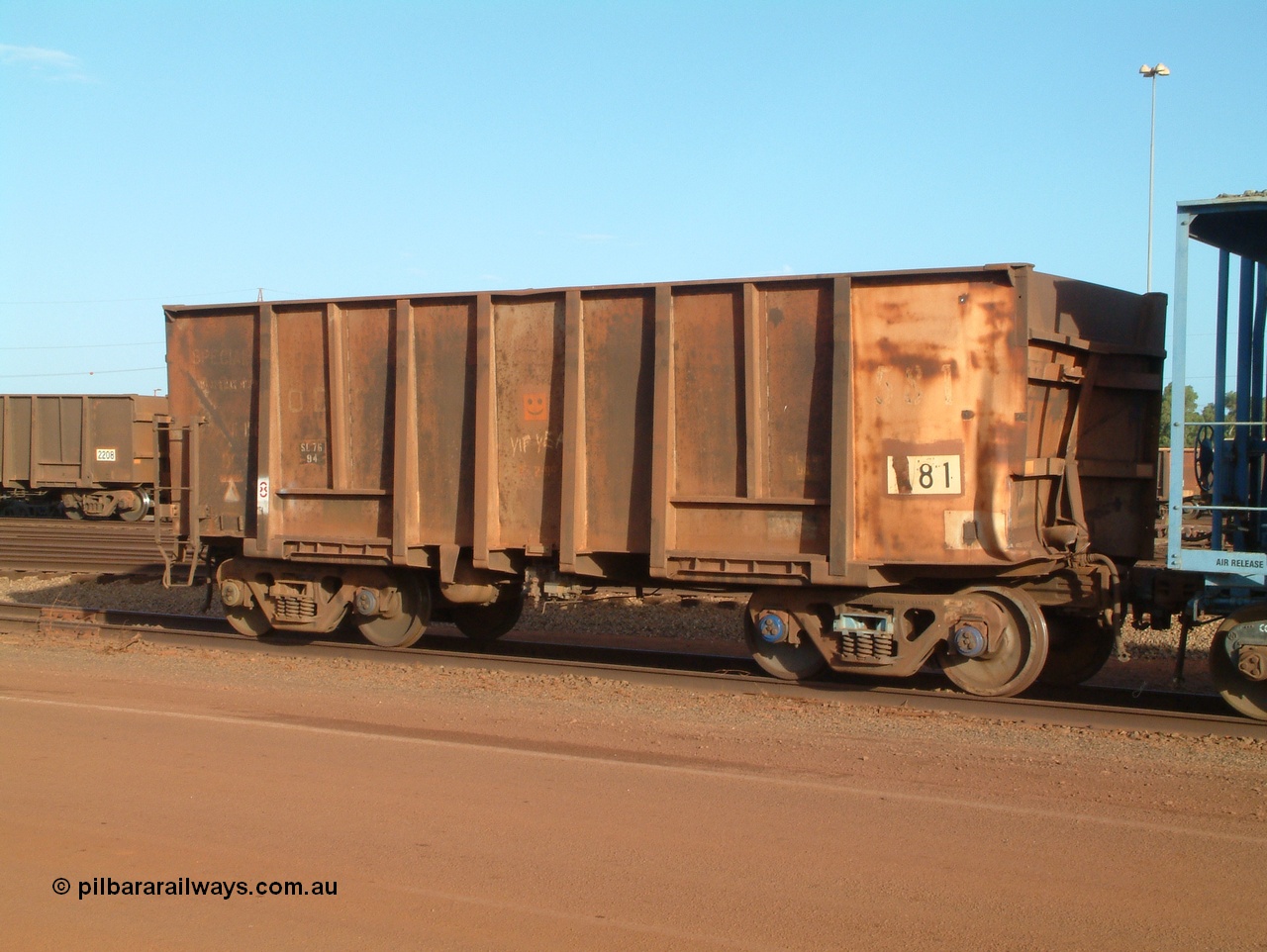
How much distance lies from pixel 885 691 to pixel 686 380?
3.06m

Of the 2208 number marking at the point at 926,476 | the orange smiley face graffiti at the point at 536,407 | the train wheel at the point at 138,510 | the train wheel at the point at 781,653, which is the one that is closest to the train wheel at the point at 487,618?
the orange smiley face graffiti at the point at 536,407

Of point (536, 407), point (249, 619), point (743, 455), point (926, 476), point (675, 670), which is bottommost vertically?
point (675, 670)

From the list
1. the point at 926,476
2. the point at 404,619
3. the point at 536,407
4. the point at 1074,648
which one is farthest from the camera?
the point at 404,619

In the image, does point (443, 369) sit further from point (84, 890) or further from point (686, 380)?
point (84, 890)

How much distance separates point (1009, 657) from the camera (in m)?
8.78

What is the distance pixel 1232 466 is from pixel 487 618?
7.34 m

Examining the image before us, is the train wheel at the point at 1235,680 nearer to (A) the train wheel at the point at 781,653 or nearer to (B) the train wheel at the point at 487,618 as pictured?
(A) the train wheel at the point at 781,653

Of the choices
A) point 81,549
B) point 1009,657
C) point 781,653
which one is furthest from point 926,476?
point 81,549

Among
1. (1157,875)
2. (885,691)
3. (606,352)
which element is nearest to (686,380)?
(606,352)

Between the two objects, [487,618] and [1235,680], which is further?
[487,618]

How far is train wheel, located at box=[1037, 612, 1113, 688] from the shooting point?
9.50 meters

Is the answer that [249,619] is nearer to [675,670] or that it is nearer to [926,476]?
[675,670]

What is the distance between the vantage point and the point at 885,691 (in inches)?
357

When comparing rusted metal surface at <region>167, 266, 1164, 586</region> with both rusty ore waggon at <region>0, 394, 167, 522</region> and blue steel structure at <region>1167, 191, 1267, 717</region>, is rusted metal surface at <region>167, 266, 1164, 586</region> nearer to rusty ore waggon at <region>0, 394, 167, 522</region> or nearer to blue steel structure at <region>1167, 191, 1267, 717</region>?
blue steel structure at <region>1167, 191, 1267, 717</region>
